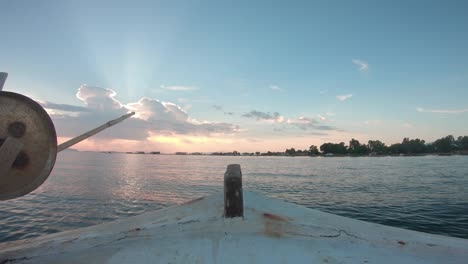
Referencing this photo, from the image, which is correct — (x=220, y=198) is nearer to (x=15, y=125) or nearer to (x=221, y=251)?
(x=221, y=251)

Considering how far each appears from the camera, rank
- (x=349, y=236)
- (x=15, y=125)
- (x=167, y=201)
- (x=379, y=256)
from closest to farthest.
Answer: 1. (x=15, y=125)
2. (x=379, y=256)
3. (x=349, y=236)
4. (x=167, y=201)

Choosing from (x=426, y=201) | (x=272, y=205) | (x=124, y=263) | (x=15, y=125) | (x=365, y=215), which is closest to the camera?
(x=15, y=125)

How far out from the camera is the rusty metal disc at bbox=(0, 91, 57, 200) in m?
4.11

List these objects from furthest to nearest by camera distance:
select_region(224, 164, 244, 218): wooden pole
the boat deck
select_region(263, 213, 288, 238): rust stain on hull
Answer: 1. select_region(224, 164, 244, 218): wooden pole
2. select_region(263, 213, 288, 238): rust stain on hull
3. the boat deck

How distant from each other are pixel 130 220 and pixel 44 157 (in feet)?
12.9

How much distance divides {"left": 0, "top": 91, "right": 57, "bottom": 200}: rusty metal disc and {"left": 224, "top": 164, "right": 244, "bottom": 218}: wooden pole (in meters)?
3.50

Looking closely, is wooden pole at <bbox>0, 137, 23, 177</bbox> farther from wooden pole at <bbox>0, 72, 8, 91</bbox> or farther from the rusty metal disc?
wooden pole at <bbox>0, 72, 8, 91</bbox>

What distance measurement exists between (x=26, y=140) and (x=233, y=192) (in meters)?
4.12

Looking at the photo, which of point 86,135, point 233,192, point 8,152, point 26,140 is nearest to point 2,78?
point 26,140

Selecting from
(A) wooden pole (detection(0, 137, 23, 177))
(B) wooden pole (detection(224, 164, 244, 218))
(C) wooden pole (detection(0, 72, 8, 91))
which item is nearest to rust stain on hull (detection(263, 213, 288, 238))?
(B) wooden pole (detection(224, 164, 244, 218))

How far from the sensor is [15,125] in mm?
4172

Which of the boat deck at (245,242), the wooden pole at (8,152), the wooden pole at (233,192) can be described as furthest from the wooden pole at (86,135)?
the wooden pole at (233,192)

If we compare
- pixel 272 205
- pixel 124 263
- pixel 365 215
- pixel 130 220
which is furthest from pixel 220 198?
pixel 365 215

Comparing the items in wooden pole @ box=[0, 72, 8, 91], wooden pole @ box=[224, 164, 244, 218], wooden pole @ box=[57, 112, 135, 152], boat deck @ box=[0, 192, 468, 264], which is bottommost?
boat deck @ box=[0, 192, 468, 264]
